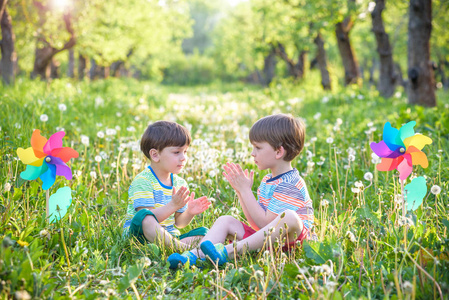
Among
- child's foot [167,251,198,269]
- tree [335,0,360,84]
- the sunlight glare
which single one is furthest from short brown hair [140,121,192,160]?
tree [335,0,360,84]

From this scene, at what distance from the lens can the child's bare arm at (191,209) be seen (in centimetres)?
312

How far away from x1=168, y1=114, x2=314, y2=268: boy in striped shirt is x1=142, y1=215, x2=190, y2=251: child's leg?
0.21 metres

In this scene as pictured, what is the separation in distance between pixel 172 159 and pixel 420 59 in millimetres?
6860

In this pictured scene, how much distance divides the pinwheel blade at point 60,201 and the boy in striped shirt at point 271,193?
96 centimetres

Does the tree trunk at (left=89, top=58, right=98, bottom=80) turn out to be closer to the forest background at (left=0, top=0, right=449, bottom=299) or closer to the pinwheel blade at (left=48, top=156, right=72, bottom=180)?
the forest background at (left=0, top=0, right=449, bottom=299)

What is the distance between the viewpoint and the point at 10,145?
14.0 feet

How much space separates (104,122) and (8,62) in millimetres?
4634

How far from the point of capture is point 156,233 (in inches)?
116

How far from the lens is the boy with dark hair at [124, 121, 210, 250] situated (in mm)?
2980

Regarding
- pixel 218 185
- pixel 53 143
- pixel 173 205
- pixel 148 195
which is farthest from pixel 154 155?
pixel 218 185

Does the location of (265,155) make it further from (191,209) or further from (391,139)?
(391,139)

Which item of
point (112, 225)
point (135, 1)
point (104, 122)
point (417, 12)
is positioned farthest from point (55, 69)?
point (112, 225)

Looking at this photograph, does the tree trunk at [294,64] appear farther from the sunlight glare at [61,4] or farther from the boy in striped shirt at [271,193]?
the boy in striped shirt at [271,193]

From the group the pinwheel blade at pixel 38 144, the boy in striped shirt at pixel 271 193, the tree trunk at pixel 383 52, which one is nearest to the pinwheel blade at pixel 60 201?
the pinwheel blade at pixel 38 144
